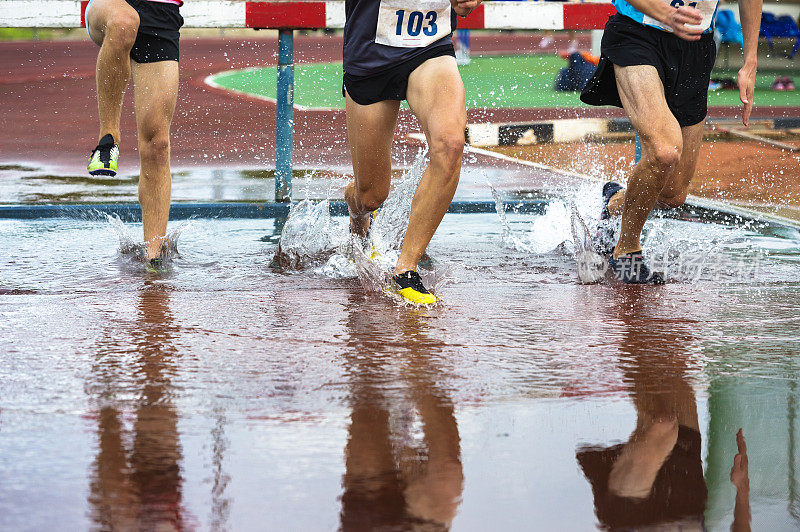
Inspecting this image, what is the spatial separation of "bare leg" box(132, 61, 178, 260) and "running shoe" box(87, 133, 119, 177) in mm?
163

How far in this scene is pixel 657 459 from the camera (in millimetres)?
3010

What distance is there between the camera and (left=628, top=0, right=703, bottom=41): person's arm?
16.8 ft

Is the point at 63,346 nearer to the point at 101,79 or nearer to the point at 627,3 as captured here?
the point at 101,79

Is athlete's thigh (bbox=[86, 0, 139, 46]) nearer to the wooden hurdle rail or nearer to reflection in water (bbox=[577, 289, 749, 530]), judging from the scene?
the wooden hurdle rail

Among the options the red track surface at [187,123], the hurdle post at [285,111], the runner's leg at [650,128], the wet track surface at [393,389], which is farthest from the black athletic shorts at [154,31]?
the red track surface at [187,123]

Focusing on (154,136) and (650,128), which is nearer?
(650,128)

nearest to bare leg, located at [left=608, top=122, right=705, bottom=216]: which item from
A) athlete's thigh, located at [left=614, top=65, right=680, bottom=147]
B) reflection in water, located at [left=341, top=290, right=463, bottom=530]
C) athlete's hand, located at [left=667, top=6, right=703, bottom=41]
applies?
athlete's thigh, located at [left=614, top=65, right=680, bottom=147]

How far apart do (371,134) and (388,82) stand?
23cm

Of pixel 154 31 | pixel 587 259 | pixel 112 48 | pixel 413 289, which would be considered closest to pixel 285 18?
pixel 154 31

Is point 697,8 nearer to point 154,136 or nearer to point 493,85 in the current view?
point 154,136

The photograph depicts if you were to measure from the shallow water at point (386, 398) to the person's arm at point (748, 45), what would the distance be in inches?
32.0

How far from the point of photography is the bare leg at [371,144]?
5.00 meters

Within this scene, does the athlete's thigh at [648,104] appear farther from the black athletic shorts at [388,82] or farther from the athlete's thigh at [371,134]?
the athlete's thigh at [371,134]

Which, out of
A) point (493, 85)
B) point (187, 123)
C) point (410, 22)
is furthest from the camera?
point (493, 85)
